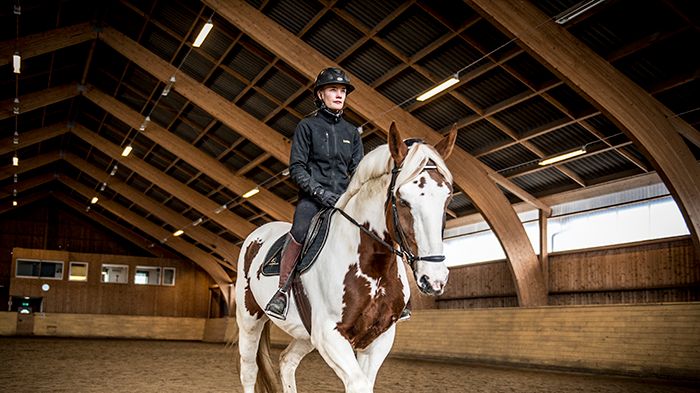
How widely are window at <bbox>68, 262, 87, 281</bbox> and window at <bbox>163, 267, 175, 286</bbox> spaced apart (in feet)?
16.9

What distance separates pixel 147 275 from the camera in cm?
4384

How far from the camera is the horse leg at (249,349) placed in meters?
5.68

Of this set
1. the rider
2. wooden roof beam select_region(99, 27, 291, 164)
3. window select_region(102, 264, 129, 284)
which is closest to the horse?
the rider

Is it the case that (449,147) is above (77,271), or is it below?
below

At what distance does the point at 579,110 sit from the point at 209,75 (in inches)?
434

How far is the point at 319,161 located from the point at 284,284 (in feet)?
3.02

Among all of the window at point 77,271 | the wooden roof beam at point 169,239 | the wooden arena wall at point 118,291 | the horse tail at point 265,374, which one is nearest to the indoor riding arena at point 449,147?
the horse tail at point 265,374

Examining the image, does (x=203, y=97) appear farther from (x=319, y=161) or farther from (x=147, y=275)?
(x=147, y=275)

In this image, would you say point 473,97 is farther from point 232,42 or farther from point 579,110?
point 232,42

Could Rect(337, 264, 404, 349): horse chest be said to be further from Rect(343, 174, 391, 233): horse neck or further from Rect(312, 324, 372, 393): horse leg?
Rect(343, 174, 391, 233): horse neck

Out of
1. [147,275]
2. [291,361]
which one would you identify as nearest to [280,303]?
[291,361]

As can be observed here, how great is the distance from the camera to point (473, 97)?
16.9 m

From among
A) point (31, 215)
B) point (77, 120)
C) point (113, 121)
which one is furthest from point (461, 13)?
point (31, 215)

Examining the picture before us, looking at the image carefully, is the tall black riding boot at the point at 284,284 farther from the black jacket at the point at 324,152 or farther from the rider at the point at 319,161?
the black jacket at the point at 324,152
